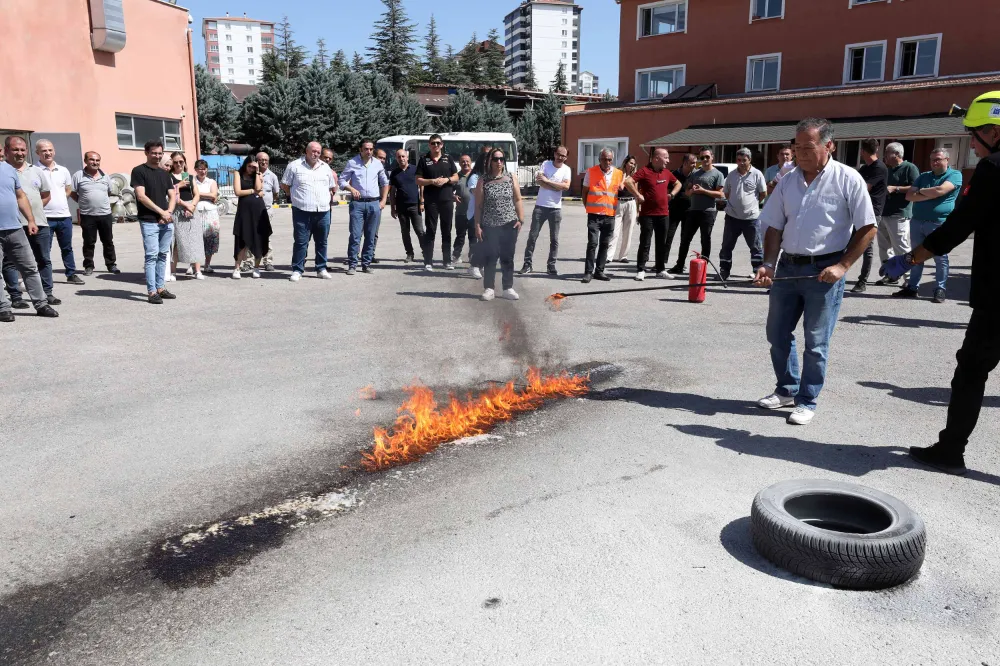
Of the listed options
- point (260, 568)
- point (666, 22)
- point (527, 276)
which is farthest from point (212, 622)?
point (666, 22)

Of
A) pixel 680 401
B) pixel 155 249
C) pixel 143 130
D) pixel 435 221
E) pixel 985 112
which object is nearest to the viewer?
pixel 985 112

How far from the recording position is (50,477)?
4.29 meters

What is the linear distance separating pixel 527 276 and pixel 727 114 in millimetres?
25160

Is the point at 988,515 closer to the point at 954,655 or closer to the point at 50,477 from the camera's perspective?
the point at 954,655

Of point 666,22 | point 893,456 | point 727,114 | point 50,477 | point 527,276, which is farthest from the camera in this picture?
point 666,22

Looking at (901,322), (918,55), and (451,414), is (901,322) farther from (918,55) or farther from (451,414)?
(918,55)

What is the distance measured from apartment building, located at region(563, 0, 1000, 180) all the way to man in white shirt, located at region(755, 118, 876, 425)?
25.1 metres

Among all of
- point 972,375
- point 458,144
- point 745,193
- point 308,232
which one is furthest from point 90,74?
point 972,375

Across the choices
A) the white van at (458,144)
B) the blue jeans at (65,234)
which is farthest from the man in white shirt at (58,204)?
the white van at (458,144)

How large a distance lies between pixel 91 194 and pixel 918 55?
102 feet

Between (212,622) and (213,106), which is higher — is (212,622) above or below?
below

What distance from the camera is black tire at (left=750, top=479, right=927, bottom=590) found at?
3.12 m

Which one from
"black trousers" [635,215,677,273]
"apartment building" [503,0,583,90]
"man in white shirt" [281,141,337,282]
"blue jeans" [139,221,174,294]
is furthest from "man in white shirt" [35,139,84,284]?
"apartment building" [503,0,583,90]

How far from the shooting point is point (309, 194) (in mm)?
10961
